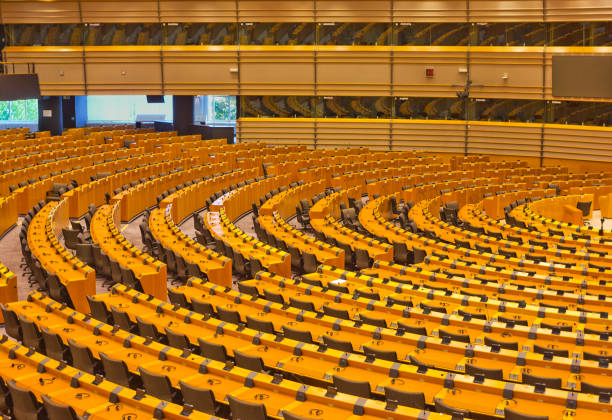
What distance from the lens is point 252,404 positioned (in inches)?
309

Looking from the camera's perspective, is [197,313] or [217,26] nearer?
[197,313]

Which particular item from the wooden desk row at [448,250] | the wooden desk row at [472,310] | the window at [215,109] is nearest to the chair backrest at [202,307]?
the wooden desk row at [472,310]

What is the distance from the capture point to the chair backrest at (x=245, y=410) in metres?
7.84

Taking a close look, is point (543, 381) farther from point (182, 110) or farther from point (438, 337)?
point (182, 110)

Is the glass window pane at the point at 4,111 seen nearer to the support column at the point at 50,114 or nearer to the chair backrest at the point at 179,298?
the support column at the point at 50,114

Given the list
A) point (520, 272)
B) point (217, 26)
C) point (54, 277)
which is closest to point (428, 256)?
point (520, 272)

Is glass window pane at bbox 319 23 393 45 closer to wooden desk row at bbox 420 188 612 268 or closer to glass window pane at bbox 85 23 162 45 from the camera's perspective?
glass window pane at bbox 85 23 162 45

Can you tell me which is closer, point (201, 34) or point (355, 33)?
point (355, 33)

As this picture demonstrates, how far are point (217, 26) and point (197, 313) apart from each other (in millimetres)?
22235

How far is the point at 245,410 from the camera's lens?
7.93 m

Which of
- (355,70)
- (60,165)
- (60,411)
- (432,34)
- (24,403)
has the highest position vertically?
(432,34)

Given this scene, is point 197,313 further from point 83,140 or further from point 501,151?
point 501,151

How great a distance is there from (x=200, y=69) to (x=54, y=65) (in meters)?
5.94

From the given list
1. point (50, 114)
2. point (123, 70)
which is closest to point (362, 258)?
point (123, 70)
